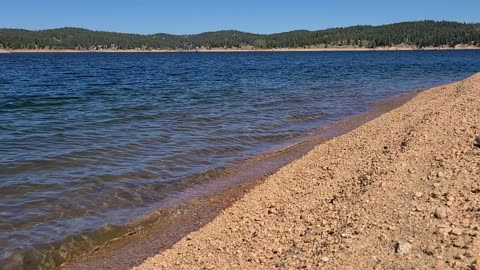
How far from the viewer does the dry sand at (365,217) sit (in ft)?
14.0

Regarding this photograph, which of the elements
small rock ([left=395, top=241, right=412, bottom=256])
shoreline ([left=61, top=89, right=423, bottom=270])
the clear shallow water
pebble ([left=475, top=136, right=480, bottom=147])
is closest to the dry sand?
small rock ([left=395, top=241, right=412, bottom=256])

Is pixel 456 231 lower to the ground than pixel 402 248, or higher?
higher

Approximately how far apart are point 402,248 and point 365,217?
2.95ft

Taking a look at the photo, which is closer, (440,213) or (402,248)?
(402,248)

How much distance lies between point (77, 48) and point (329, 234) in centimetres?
20887

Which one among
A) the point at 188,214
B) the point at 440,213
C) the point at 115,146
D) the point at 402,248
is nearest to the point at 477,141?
→ the point at 440,213

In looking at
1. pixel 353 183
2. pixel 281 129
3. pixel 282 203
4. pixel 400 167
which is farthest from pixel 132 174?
pixel 281 129

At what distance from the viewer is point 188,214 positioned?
759cm

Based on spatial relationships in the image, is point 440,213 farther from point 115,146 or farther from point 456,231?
point 115,146

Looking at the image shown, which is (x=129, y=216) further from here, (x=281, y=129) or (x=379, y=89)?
(x=379, y=89)

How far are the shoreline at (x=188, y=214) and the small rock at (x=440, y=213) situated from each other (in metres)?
3.55

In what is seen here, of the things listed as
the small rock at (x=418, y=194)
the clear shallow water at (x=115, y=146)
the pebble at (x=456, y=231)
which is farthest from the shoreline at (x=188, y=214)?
the pebble at (x=456, y=231)

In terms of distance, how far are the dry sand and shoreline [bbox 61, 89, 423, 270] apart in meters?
0.56

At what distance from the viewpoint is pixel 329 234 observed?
5.01 metres
